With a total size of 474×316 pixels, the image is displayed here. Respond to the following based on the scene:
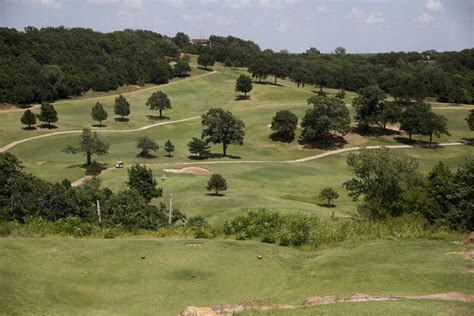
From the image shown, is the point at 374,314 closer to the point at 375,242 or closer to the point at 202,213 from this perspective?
the point at 375,242

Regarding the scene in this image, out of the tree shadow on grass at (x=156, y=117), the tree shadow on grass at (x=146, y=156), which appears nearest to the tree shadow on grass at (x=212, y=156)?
the tree shadow on grass at (x=146, y=156)

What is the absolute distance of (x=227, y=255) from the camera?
2200 cm

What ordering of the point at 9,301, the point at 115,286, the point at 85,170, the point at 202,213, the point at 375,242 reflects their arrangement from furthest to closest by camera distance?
the point at 85,170 < the point at 202,213 < the point at 375,242 < the point at 115,286 < the point at 9,301

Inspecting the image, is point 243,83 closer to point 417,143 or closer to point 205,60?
point 205,60

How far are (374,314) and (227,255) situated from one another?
8.85 m

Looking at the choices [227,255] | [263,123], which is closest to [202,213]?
[227,255]

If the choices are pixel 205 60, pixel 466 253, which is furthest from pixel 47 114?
pixel 205 60

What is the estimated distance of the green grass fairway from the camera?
16719mm

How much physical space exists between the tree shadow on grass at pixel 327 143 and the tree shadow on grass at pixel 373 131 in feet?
20.7

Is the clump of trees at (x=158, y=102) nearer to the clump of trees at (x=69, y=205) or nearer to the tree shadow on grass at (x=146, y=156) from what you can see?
the tree shadow on grass at (x=146, y=156)

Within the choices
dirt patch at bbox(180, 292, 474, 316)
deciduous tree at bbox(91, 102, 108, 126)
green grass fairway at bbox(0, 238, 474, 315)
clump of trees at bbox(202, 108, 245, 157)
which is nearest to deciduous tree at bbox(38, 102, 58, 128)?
deciduous tree at bbox(91, 102, 108, 126)

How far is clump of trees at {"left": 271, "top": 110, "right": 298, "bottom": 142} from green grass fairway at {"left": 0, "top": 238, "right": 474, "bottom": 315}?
249 feet

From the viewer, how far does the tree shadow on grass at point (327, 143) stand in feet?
320

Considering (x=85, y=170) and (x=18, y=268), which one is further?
(x=85, y=170)
